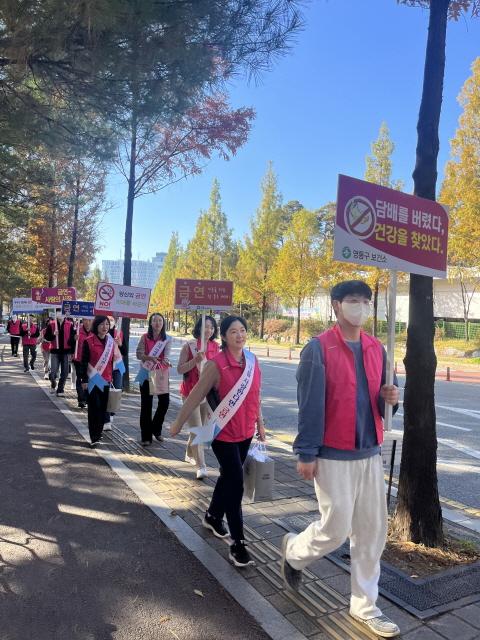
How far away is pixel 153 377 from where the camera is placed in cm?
691

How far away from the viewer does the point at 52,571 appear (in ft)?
11.2

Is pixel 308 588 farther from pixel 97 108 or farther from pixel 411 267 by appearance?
pixel 97 108

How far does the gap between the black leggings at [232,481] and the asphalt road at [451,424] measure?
2.85m

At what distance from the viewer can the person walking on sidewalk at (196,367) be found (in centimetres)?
556

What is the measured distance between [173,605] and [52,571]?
37.4 inches

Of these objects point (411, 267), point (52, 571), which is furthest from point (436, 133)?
point (52, 571)

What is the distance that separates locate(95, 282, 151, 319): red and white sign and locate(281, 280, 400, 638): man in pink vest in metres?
7.01

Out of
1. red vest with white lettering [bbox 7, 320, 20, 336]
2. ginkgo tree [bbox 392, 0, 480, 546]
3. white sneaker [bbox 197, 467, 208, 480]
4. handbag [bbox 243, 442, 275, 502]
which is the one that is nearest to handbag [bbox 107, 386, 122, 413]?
white sneaker [bbox 197, 467, 208, 480]

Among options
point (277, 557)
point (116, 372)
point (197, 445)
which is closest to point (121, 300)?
point (116, 372)

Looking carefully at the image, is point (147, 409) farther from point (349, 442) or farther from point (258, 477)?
point (349, 442)

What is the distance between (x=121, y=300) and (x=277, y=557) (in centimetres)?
695

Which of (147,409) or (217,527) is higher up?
(147,409)

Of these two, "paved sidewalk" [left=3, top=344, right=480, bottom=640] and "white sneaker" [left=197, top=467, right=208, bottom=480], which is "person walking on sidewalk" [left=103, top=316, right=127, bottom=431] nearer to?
"paved sidewalk" [left=3, top=344, right=480, bottom=640]

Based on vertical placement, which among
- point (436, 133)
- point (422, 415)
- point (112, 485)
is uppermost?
point (436, 133)
